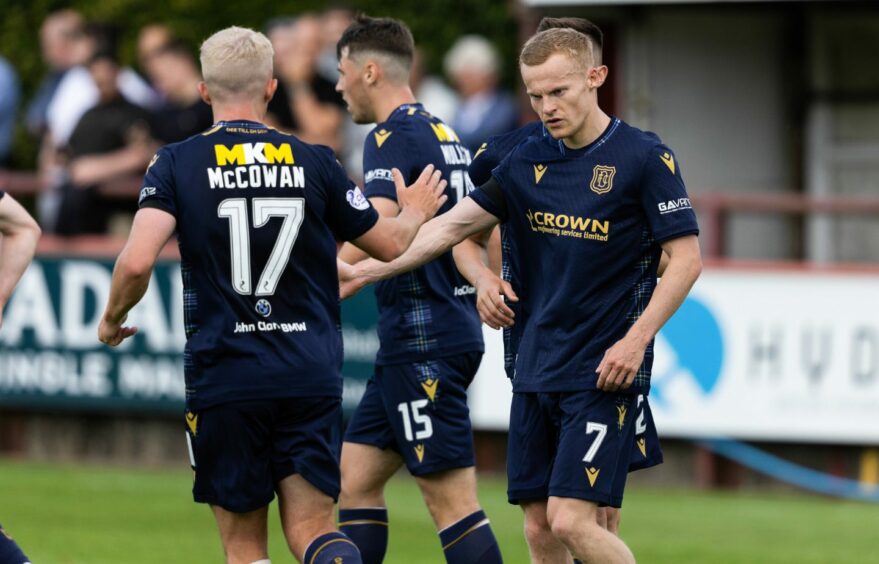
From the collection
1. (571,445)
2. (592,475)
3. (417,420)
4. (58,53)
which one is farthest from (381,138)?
(58,53)

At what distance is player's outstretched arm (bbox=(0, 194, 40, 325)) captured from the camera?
23.8 feet

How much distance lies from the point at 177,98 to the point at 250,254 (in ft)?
28.0

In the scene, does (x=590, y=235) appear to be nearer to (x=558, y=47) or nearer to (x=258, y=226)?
(x=558, y=47)

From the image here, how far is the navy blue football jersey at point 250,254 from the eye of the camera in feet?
22.1

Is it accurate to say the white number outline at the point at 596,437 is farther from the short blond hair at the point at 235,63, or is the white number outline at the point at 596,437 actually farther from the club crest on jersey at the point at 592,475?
the short blond hair at the point at 235,63

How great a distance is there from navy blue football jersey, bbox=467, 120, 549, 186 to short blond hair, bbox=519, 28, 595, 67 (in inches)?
17.8

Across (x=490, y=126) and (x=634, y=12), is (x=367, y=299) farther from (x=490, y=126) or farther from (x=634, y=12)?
(x=634, y=12)

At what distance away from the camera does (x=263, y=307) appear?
6.81 meters

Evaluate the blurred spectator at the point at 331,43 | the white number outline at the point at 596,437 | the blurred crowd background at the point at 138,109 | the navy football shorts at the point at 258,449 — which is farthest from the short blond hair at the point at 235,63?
the blurred spectator at the point at 331,43

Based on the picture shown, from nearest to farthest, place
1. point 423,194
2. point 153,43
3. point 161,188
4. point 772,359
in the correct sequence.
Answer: point 161,188 → point 423,194 → point 772,359 → point 153,43

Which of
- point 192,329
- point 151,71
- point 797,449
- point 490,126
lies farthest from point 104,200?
point 192,329

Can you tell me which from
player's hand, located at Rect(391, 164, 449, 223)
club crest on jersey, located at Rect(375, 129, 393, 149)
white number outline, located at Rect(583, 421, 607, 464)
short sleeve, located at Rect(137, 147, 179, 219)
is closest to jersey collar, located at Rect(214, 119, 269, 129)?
short sleeve, located at Rect(137, 147, 179, 219)

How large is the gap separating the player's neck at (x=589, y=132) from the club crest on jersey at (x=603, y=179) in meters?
0.13

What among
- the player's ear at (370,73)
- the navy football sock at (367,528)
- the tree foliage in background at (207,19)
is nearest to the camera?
the player's ear at (370,73)
